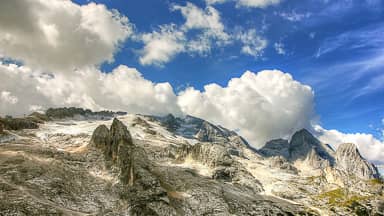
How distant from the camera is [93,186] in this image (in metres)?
90.0

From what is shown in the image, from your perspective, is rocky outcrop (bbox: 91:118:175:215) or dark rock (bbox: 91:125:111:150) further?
dark rock (bbox: 91:125:111:150)

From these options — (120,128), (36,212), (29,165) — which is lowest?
(36,212)

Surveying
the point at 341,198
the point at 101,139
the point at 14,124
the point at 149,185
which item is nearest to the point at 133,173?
the point at 149,185

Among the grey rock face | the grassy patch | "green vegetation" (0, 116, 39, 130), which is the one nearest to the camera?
the grey rock face

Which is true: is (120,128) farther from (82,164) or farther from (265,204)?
(265,204)

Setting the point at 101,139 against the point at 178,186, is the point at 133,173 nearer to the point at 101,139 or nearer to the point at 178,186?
the point at 178,186

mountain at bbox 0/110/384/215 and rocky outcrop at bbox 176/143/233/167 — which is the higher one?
rocky outcrop at bbox 176/143/233/167

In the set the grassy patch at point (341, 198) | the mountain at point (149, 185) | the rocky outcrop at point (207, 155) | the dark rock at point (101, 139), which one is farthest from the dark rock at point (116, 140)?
the grassy patch at point (341, 198)

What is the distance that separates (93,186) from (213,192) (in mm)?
31454

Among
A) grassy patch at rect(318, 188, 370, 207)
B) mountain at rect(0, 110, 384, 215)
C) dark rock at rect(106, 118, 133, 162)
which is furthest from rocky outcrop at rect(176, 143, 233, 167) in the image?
grassy patch at rect(318, 188, 370, 207)

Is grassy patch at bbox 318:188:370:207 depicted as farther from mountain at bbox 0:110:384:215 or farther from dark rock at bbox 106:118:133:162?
dark rock at bbox 106:118:133:162

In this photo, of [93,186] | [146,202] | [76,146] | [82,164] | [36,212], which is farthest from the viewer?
[76,146]

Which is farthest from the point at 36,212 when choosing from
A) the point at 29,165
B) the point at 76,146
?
the point at 76,146

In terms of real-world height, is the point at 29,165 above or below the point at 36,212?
above
